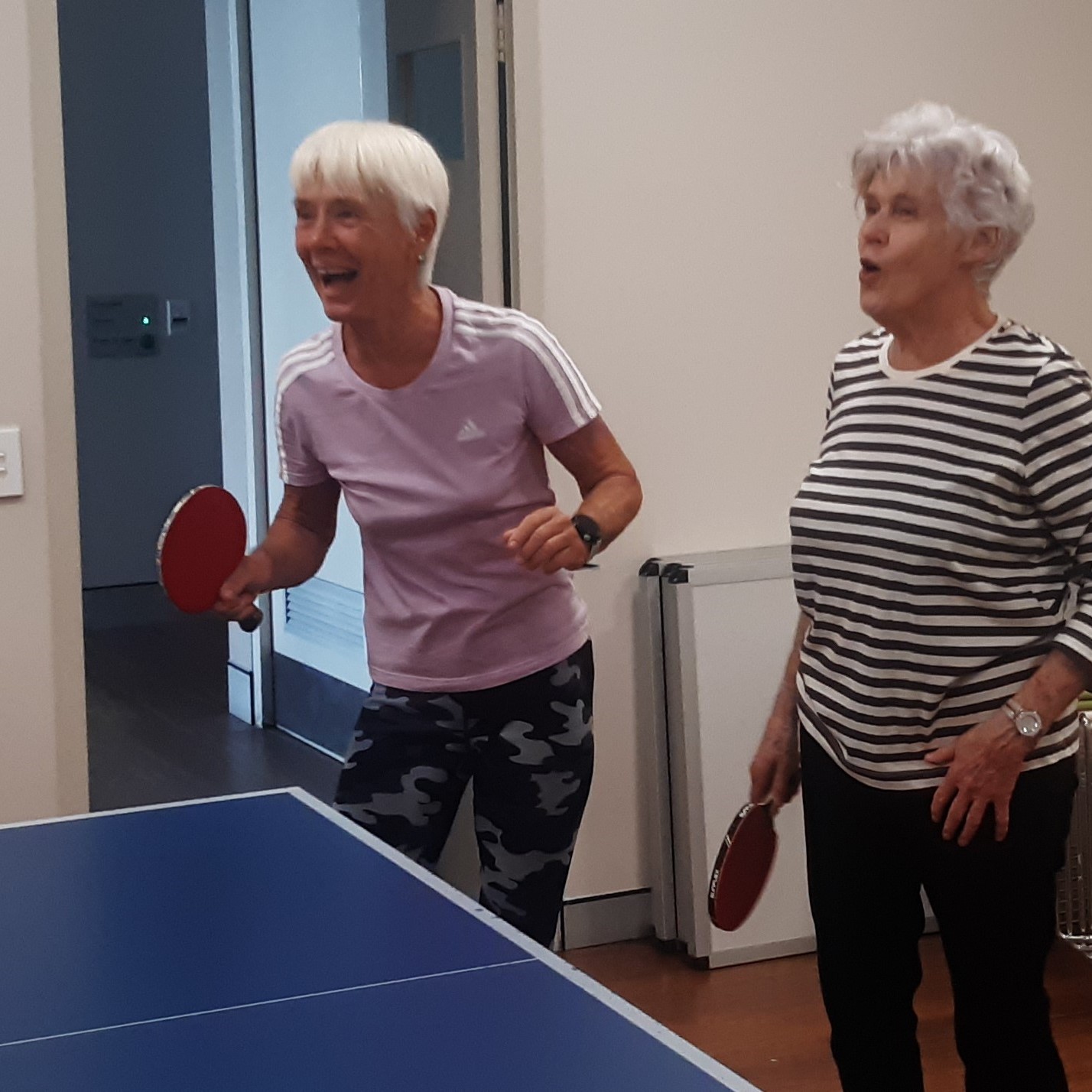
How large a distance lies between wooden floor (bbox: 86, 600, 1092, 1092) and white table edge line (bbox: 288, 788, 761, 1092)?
50.3 inches

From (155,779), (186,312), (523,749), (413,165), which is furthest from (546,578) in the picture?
(186,312)

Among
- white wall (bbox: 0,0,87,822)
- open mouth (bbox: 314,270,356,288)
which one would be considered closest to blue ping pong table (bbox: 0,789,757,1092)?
open mouth (bbox: 314,270,356,288)

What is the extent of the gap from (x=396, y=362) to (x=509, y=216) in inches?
48.4

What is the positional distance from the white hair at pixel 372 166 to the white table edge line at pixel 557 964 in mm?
738

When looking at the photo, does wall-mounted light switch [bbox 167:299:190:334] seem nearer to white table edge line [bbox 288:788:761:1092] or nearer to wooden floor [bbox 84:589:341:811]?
wooden floor [bbox 84:589:341:811]

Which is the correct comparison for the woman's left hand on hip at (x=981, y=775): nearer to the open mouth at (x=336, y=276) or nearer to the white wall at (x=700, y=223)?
the open mouth at (x=336, y=276)

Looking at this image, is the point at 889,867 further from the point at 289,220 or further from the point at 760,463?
the point at 289,220

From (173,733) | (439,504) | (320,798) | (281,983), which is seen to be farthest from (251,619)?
(173,733)

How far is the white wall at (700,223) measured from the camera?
11.3ft

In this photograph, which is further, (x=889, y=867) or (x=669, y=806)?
(x=669, y=806)

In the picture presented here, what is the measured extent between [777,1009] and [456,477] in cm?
151

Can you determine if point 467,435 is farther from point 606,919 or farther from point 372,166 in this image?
point 606,919

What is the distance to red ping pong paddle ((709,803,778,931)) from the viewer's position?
7.02 feet

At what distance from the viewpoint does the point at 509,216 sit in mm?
3422
